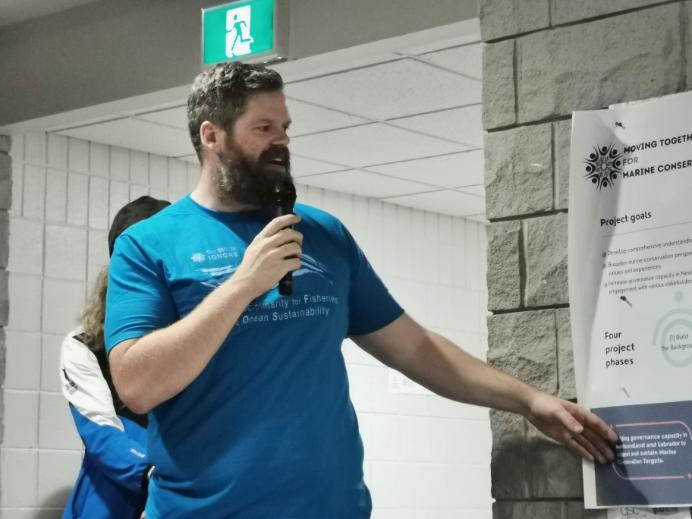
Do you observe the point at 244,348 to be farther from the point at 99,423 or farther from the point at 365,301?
the point at 99,423

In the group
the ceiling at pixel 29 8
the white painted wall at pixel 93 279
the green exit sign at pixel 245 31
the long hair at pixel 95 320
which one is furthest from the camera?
the white painted wall at pixel 93 279

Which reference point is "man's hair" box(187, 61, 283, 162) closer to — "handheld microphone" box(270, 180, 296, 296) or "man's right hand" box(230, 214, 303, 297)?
"handheld microphone" box(270, 180, 296, 296)

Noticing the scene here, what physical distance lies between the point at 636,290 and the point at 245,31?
2693mm

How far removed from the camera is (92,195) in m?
6.01

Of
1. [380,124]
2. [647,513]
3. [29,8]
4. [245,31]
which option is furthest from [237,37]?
[647,513]

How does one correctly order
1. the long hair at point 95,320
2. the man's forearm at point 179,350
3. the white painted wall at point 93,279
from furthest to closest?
the white painted wall at point 93,279
the long hair at point 95,320
the man's forearm at point 179,350

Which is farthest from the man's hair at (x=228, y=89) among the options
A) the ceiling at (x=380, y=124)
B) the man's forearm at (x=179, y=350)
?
the ceiling at (x=380, y=124)

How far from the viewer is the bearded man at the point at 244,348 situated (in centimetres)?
210

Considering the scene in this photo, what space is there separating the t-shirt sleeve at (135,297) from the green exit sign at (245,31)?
7.87 feet

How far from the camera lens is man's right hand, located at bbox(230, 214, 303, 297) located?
6.81 feet

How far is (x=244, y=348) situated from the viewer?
217 cm

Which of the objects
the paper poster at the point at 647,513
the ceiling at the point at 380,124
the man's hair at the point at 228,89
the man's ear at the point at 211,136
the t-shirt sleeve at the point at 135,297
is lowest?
the paper poster at the point at 647,513

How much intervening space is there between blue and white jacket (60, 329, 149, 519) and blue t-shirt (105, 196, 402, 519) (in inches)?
46.2

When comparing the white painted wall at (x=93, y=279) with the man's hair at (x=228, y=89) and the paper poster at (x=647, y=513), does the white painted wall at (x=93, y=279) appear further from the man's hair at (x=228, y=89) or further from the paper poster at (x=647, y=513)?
the paper poster at (x=647, y=513)
